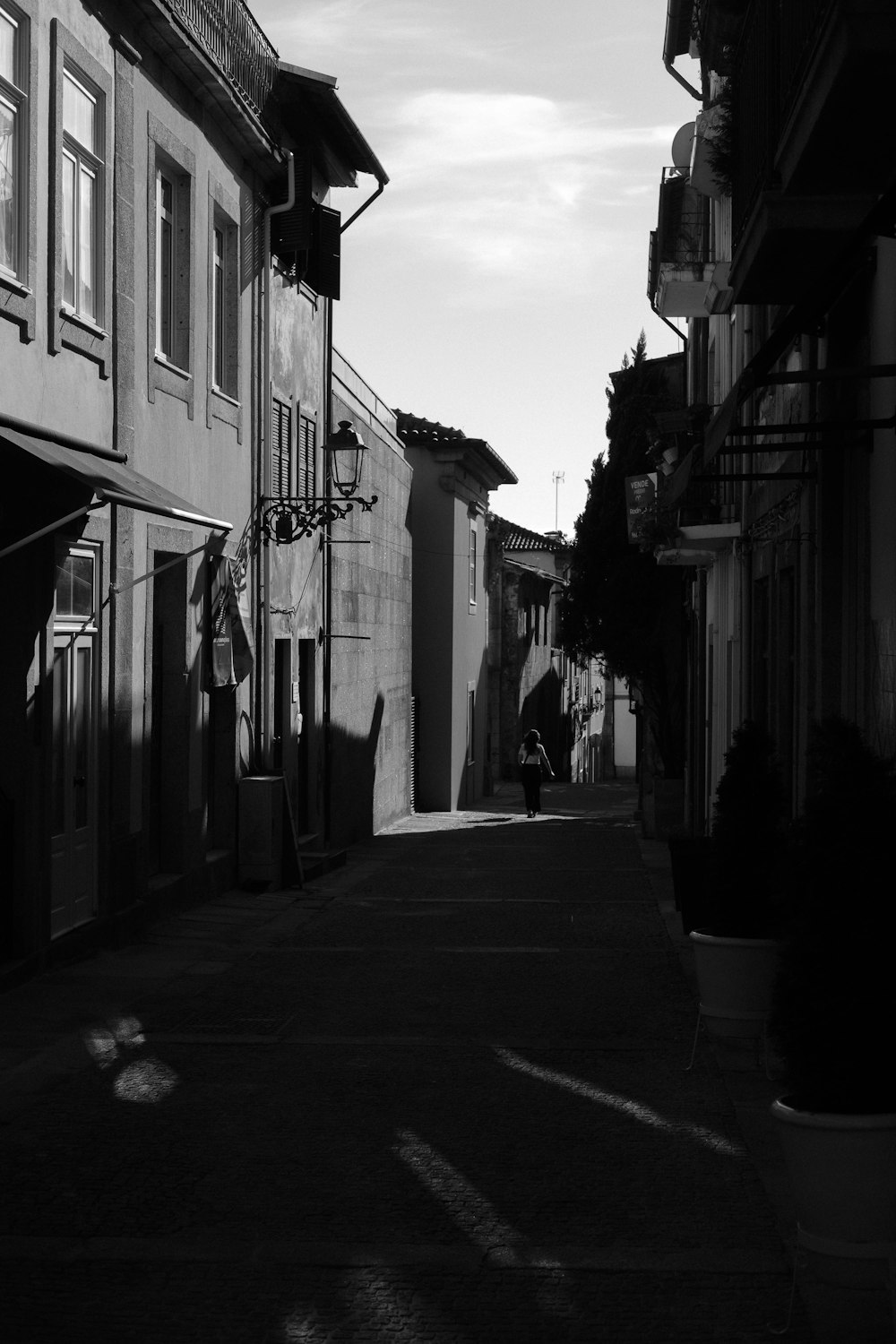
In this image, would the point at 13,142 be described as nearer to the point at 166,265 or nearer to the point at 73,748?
the point at 73,748

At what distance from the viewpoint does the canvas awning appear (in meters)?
8.59

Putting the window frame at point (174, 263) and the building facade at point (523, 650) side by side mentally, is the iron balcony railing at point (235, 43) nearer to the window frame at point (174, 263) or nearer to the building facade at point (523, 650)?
the window frame at point (174, 263)

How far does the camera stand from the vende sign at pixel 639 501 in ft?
65.1

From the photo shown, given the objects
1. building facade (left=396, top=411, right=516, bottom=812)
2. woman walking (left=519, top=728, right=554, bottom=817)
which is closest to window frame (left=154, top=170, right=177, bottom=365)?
woman walking (left=519, top=728, right=554, bottom=817)

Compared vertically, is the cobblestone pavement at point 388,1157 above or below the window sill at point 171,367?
below

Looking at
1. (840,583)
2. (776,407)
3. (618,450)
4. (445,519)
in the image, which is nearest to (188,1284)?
(840,583)

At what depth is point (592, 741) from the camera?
214 ft

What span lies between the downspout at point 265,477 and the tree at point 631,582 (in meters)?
10.4

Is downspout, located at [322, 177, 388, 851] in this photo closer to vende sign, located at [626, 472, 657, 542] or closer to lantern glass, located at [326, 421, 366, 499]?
lantern glass, located at [326, 421, 366, 499]

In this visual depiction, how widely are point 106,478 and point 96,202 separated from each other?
11.9ft

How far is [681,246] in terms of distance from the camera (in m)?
17.3

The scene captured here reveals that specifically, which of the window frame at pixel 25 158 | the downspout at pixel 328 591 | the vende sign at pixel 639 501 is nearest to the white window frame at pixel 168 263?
the window frame at pixel 25 158

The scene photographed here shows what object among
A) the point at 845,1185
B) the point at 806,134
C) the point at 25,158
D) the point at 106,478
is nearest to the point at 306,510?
the point at 25,158

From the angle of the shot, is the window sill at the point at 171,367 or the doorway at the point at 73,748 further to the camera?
the window sill at the point at 171,367
